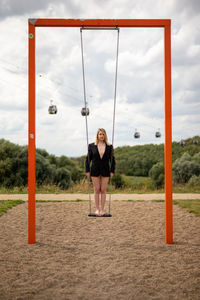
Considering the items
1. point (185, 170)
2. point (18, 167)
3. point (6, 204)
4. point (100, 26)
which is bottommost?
point (6, 204)

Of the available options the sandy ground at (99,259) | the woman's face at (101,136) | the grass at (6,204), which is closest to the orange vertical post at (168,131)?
the sandy ground at (99,259)

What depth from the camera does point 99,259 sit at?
153 inches

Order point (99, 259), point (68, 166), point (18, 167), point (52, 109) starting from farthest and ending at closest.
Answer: point (68, 166) → point (18, 167) → point (52, 109) → point (99, 259)

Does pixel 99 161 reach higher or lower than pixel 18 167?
higher

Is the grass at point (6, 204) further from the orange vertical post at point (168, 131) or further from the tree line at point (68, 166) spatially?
the tree line at point (68, 166)

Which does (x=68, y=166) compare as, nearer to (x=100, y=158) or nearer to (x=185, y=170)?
(x=185, y=170)

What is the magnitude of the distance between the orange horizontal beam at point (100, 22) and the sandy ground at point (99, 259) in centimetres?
337

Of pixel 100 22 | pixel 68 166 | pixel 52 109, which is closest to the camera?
pixel 100 22

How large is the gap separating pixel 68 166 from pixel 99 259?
1555 cm

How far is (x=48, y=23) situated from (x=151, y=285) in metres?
3.91

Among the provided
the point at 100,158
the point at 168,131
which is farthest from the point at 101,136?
the point at 168,131

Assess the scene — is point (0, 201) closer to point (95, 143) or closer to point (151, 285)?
point (95, 143)

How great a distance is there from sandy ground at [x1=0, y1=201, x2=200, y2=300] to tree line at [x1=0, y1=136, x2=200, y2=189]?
23.9 ft

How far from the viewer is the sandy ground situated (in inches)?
117
